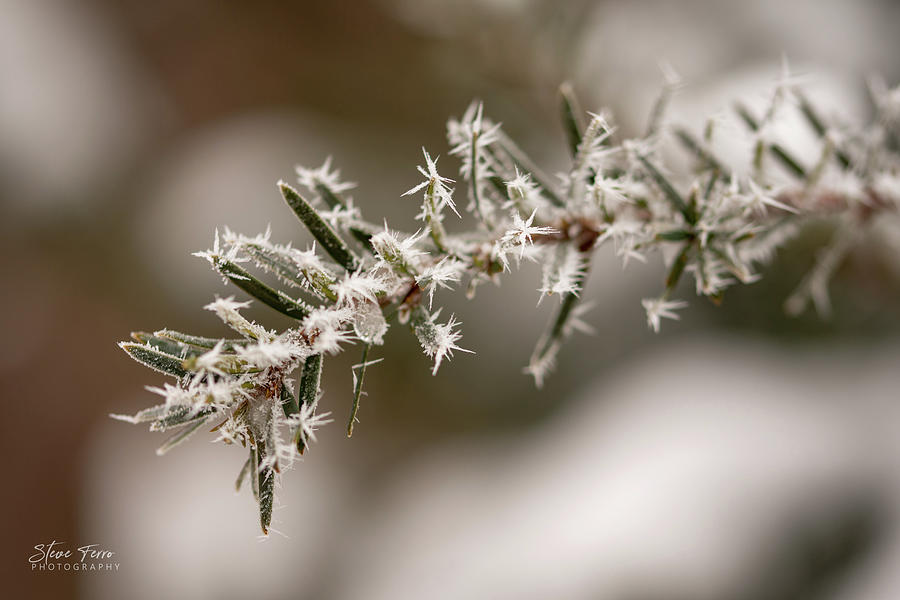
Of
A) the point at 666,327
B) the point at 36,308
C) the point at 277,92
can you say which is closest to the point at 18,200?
the point at 36,308

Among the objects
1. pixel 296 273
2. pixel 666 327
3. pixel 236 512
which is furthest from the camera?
pixel 236 512

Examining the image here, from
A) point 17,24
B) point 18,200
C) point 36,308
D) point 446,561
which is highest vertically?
point 17,24

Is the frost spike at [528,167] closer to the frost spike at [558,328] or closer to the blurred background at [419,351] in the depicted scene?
the frost spike at [558,328]

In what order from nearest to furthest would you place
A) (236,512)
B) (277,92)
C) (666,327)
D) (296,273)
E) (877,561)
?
(296,273)
(877,561)
(666,327)
(236,512)
(277,92)

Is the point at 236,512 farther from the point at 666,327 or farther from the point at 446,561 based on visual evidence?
the point at 666,327
